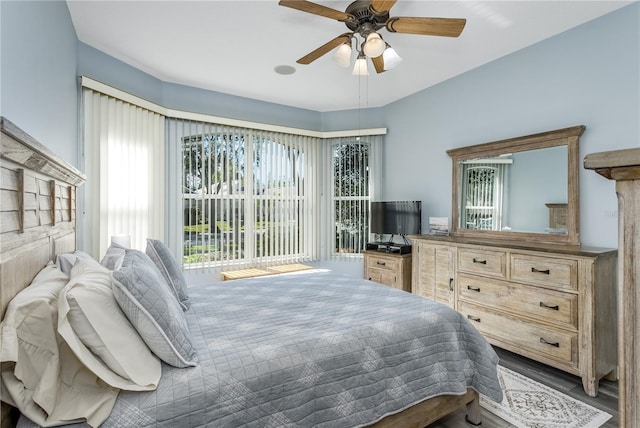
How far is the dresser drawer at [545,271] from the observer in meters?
2.39

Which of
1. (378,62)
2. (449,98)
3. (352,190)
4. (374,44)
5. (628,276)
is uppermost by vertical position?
A: (449,98)

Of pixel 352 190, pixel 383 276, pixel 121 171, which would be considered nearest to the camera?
pixel 121 171

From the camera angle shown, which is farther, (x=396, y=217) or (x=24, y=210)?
(x=396, y=217)

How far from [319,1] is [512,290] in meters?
2.75

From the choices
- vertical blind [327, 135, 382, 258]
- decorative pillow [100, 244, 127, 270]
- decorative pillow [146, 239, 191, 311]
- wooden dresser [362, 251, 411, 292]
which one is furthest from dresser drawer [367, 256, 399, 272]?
decorative pillow [100, 244, 127, 270]

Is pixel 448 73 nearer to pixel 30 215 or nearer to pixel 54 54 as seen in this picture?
pixel 54 54

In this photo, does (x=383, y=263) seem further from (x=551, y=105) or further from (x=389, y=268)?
(x=551, y=105)

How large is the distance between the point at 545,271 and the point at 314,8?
253 cm

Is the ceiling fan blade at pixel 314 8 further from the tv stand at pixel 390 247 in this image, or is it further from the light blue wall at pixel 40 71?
the tv stand at pixel 390 247

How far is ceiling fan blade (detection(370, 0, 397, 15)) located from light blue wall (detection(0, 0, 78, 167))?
1739 millimetres

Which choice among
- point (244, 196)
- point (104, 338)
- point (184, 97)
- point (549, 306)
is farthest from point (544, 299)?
point (184, 97)

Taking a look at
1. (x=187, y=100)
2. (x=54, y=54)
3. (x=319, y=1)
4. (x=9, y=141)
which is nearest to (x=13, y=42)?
(x=9, y=141)

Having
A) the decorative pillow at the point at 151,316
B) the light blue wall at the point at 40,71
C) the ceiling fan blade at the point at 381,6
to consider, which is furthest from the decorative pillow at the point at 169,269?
the ceiling fan blade at the point at 381,6

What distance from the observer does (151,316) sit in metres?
1.24
